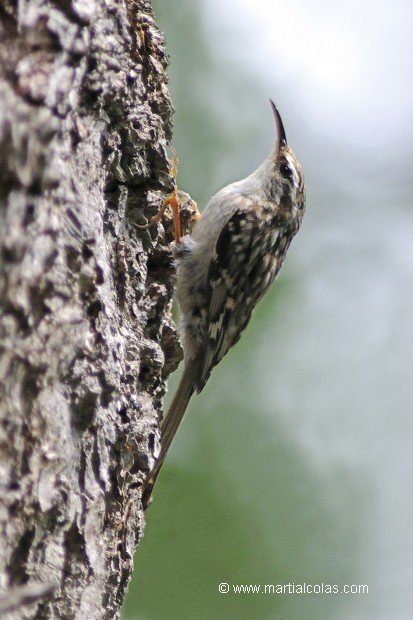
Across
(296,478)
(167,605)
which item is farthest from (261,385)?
(167,605)

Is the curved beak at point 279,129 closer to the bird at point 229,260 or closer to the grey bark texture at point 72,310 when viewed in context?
the bird at point 229,260

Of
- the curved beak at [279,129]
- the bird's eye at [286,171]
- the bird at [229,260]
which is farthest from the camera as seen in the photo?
the bird's eye at [286,171]

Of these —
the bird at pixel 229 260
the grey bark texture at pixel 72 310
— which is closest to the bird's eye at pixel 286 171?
the bird at pixel 229 260

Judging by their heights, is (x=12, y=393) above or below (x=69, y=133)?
below

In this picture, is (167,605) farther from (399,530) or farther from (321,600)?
(399,530)

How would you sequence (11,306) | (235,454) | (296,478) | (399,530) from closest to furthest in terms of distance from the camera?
(11,306) < (235,454) < (296,478) < (399,530)

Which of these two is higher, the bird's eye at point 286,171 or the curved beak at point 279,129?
the curved beak at point 279,129

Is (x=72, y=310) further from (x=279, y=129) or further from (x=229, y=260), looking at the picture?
(x=279, y=129)

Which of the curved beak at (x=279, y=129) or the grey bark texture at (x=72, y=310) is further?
the curved beak at (x=279, y=129)
